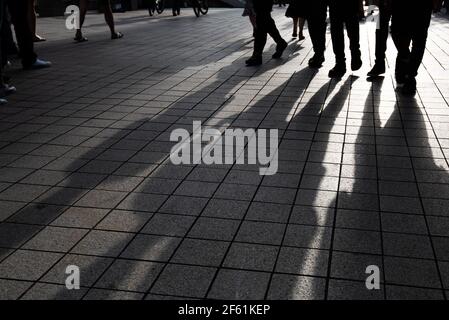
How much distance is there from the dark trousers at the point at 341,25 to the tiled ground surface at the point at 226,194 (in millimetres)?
463

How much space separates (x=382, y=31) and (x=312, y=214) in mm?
4307

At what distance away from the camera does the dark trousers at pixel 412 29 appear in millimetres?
6008

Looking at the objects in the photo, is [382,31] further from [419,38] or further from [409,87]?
[409,87]

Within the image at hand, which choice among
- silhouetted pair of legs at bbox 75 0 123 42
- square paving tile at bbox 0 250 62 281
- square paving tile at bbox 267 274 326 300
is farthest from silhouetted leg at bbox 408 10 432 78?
silhouetted pair of legs at bbox 75 0 123 42

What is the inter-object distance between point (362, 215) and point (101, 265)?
5.65 feet

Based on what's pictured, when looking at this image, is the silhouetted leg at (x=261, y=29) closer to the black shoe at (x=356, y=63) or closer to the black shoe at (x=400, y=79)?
the black shoe at (x=356, y=63)

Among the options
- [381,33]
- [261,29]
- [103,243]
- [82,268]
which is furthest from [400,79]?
[82,268]

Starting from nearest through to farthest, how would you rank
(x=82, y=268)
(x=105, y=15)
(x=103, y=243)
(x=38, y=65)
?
(x=82, y=268), (x=103, y=243), (x=38, y=65), (x=105, y=15)

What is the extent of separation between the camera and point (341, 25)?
7.25 meters

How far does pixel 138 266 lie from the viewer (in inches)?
112

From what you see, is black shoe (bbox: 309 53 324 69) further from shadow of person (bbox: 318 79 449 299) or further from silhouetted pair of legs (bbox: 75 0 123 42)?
silhouetted pair of legs (bbox: 75 0 123 42)

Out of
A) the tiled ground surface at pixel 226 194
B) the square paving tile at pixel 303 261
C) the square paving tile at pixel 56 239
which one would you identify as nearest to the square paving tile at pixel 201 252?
the tiled ground surface at pixel 226 194

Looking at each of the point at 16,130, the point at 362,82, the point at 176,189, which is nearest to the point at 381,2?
the point at 362,82

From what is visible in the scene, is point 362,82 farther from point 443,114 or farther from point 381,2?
point 443,114
